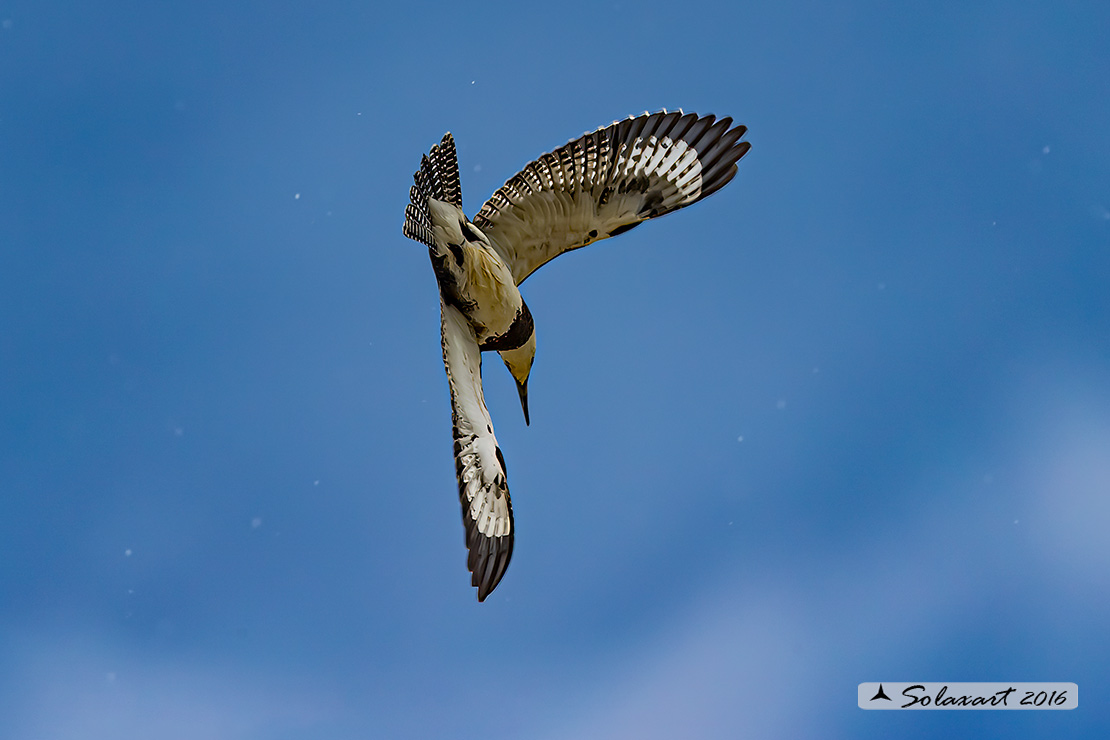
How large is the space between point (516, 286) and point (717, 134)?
156 centimetres

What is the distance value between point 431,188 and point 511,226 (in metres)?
0.75

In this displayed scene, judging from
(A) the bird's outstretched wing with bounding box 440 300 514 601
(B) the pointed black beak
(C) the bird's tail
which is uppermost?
(C) the bird's tail

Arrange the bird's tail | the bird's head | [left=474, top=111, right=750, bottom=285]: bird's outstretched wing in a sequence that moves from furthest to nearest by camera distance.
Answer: the bird's head < [left=474, top=111, right=750, bottom=285]: bird's outstretched wing < the bird's tail

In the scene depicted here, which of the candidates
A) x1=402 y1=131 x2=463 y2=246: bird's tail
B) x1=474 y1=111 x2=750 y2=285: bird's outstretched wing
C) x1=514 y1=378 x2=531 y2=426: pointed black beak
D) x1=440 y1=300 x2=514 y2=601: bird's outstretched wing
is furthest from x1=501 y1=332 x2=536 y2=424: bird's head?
x1=402 y1=131 x2=463 y2=246: bird's tail

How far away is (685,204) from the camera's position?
7500 mm

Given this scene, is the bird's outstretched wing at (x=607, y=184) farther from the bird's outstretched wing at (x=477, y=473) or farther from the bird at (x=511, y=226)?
the bird's outstretched wing at (x=477, y=473)

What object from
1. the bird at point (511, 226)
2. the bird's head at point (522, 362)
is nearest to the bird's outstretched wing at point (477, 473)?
the bird at point (511, 226)

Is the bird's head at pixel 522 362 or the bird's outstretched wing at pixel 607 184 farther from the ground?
the bird's outstretched wing at pixel 607 184

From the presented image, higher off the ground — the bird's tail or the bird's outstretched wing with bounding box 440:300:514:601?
the bird's tail

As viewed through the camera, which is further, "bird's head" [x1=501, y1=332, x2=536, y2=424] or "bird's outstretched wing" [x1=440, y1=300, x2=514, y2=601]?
"bird's head" [x1=501, y1=332, x2=536, y2=424]

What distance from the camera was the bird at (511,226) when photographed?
6.91 metres

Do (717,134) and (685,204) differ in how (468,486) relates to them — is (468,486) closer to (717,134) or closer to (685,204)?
(685,204)

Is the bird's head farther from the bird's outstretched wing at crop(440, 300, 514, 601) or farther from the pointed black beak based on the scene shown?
the bird's outstretched wing at crop(440, 300, 514, 601)

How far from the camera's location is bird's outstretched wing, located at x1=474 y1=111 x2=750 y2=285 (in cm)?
734
